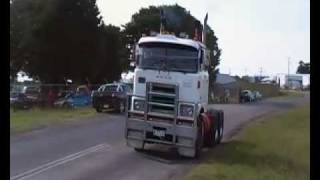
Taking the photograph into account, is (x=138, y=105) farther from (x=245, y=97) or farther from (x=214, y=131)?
(x=245, y=97)

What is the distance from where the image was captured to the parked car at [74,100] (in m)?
41.8

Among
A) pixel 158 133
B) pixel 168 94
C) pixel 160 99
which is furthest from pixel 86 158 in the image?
pixel 168 94

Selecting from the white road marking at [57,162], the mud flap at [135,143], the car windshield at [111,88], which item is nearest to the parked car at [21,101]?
the car windshield at [111,88]

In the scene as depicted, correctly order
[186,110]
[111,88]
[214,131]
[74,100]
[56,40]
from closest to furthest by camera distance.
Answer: [186,110] < [214,131] < [111,88] < [74,100] < [56,40]

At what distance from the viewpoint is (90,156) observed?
17047 mm

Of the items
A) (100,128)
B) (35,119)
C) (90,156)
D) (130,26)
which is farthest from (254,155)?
(130,26)

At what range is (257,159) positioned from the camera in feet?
58.0

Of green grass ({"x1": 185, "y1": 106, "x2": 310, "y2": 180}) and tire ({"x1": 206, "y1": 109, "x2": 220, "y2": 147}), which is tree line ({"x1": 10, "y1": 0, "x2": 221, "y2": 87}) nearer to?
green grass ({"x1": 185, "y1": 106, "x2": 310, "y2": 180})

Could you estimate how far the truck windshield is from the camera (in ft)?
58.9

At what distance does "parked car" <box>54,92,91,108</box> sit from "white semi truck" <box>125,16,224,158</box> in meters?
23.3

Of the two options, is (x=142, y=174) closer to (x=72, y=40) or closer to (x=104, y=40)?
(x=72, y=40)

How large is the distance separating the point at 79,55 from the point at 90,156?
37058mm

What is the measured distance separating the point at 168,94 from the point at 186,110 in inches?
28.6

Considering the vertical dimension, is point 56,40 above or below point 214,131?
above
